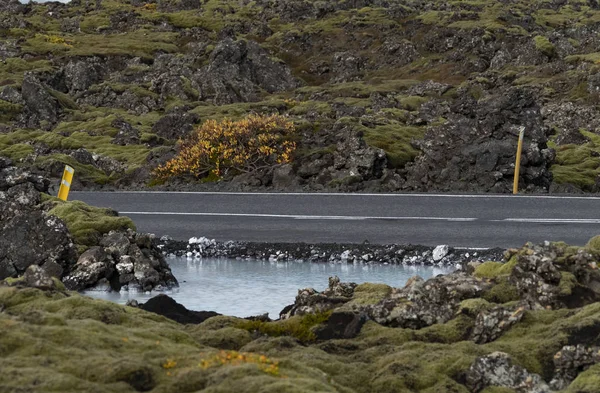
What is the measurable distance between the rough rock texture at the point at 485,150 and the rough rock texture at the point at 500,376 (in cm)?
1716

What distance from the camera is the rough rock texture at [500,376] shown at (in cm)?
638

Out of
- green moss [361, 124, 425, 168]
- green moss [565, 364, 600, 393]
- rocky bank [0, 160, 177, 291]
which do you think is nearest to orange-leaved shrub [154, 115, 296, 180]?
green moss [361, 124, 425, 168]

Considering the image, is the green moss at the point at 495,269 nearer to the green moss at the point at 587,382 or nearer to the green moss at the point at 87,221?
the green moss at the point at 587,382

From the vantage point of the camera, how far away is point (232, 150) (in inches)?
1105

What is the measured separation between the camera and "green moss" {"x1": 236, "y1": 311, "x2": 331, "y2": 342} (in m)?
7.88

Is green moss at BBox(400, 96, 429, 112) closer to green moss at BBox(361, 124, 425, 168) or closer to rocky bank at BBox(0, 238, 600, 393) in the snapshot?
green moss at BBox(361, 124, 425, 168)

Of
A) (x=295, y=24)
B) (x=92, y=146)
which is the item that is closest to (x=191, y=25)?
(x=295, y=24)

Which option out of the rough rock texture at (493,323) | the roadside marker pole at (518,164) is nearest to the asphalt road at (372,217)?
the roadside marker pole at (518,164)

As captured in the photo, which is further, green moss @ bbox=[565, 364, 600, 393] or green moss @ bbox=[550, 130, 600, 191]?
green moss @ bbox=[550, 130, 600, 191]

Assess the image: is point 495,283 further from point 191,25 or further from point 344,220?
point 191,25

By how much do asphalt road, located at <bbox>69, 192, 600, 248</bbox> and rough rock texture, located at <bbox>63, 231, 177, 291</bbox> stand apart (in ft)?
11.3

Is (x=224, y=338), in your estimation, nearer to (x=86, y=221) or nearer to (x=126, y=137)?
(x=86, y=221)

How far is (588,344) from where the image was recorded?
6.89 meters

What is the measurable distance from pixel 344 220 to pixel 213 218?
3.42 metres
